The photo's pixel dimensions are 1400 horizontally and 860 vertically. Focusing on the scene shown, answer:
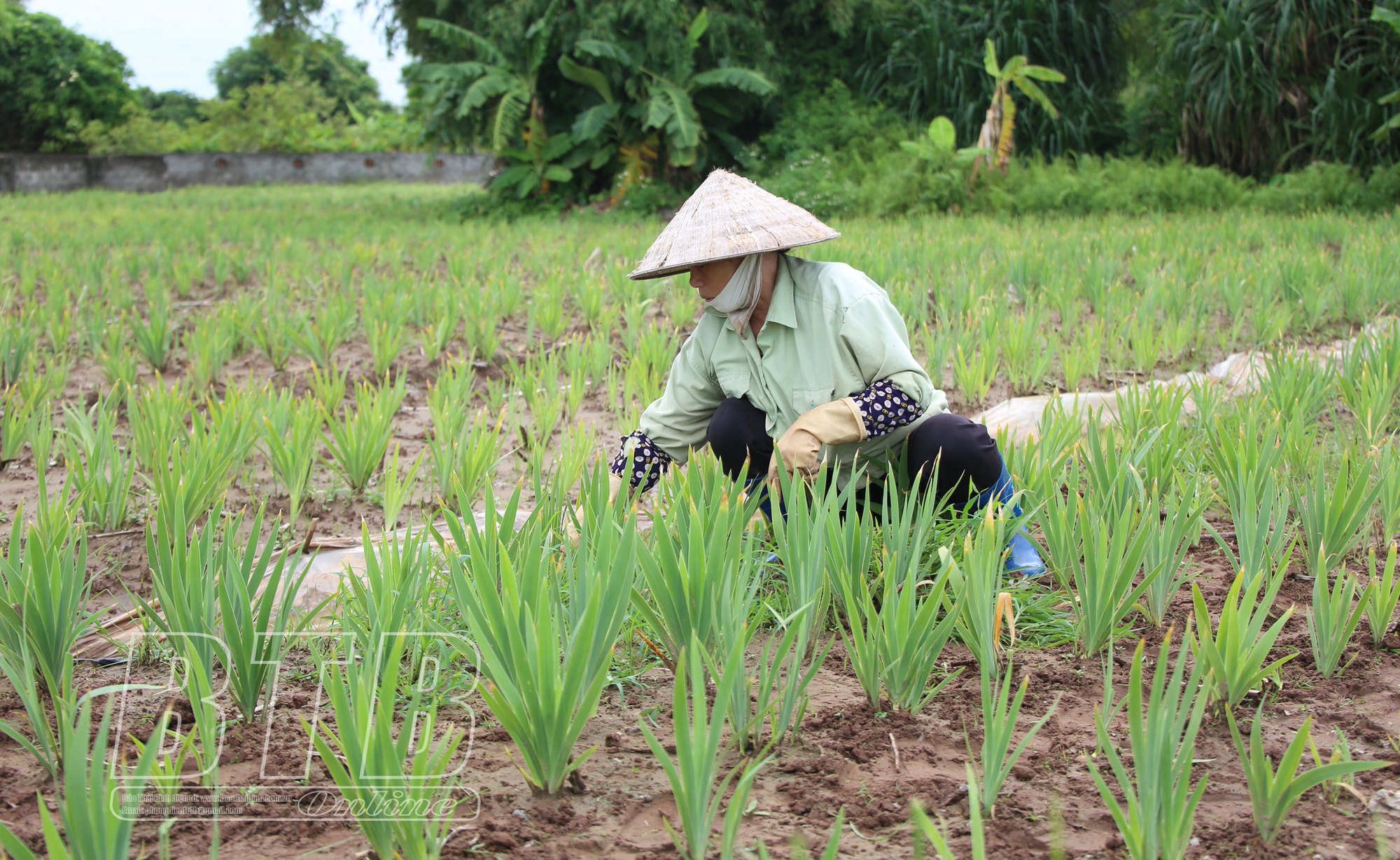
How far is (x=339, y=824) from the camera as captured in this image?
1.30m

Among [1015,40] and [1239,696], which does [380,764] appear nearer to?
[1239,696]

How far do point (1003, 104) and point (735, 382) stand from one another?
794 cm

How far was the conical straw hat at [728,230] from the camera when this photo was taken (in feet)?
6.56

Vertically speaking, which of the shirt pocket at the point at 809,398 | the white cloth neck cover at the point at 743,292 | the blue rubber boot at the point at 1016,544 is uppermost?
the white cloth neck cover at the point at 743,292

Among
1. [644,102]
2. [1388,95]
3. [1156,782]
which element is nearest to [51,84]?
[644,102]

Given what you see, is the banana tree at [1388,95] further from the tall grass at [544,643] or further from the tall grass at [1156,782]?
the tall grass at [544,643]

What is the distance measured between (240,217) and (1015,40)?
7.91 m

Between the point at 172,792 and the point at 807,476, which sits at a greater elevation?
the point at 807,476

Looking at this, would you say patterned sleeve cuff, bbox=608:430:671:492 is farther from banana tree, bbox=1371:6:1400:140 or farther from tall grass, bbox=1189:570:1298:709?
banana tree, bbox=1371:6:1400:140

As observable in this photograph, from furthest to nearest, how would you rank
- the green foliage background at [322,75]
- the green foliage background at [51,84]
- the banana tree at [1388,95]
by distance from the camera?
1. the green foliage background at [322,75]
2. the green foliage background at [51,84]
3. the banana tree at [1388,95]

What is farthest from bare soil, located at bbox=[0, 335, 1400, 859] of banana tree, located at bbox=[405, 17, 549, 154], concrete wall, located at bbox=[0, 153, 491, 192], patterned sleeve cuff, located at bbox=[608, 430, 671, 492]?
concrete wall, located at bbox=[0, 153, 491, 192]

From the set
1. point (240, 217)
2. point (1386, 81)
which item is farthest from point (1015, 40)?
point (240, 217)

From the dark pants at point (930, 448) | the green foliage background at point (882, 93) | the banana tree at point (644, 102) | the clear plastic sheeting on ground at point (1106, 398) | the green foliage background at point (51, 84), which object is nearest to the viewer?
the dark pants at point (930, 448)

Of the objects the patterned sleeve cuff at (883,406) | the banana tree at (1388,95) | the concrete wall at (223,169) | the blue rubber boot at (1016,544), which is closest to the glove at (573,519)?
the patterned sleeve cuff at (883,406)
